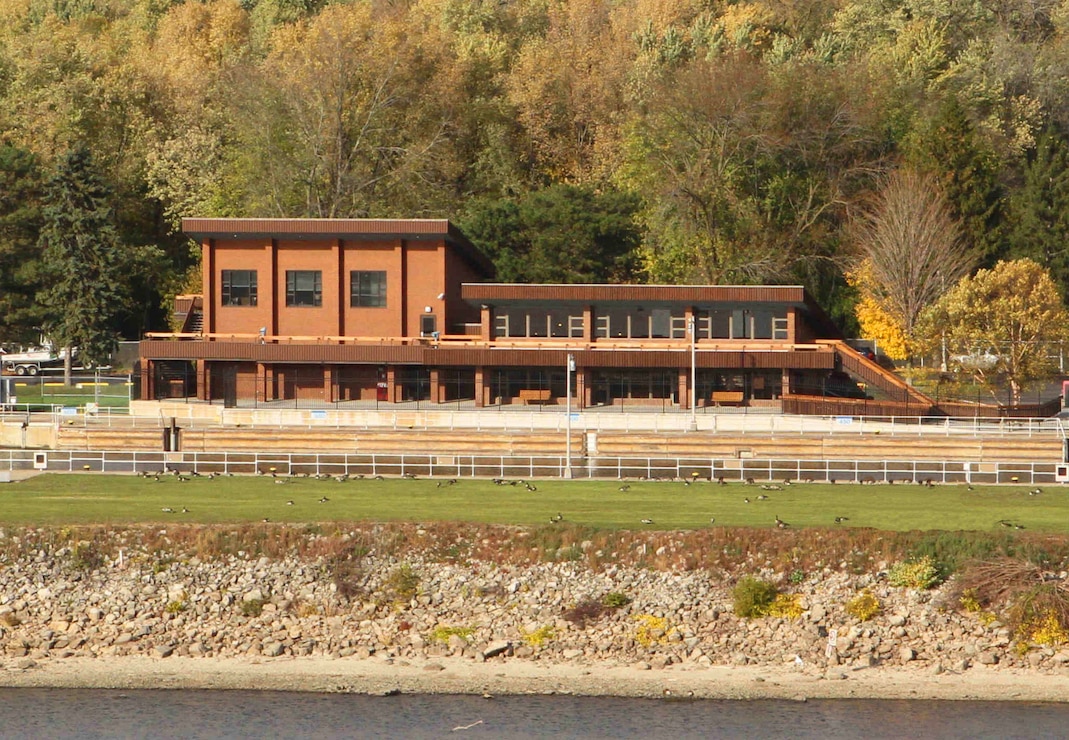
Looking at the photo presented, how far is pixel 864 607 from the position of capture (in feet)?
148

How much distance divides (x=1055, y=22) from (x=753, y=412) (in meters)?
74.4

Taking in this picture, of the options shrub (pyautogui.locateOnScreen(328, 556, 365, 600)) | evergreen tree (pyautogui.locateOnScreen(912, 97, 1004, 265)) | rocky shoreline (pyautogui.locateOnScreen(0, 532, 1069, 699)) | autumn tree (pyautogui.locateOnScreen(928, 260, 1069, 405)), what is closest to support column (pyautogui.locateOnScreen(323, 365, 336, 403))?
autumn tree (pyautogui.locateOnScreen(928, 260, 1069, 405))

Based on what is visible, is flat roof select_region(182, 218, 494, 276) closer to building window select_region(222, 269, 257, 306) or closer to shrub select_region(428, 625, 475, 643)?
building window select_region(222, 269, 257, 306)

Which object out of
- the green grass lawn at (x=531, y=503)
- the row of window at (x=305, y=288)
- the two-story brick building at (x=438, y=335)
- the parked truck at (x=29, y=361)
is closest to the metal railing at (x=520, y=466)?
the green grass lawn at (x=531, y=503)

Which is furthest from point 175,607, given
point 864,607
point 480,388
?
point 480,388

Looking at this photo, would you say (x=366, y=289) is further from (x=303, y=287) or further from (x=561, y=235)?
(x=561, y=235)

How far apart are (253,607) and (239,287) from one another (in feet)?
146

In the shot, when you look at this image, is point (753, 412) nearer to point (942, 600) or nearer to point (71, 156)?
point (942, 600)

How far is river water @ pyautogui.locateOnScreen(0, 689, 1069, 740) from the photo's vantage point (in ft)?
129

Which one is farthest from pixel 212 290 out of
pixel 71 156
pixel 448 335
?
pixel 71 156

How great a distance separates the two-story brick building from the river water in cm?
4063

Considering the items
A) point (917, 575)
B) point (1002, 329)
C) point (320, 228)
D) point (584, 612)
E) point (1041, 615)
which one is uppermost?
point (320, 228)

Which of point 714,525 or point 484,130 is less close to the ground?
point 484,130

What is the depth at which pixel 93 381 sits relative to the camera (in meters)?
98.4
